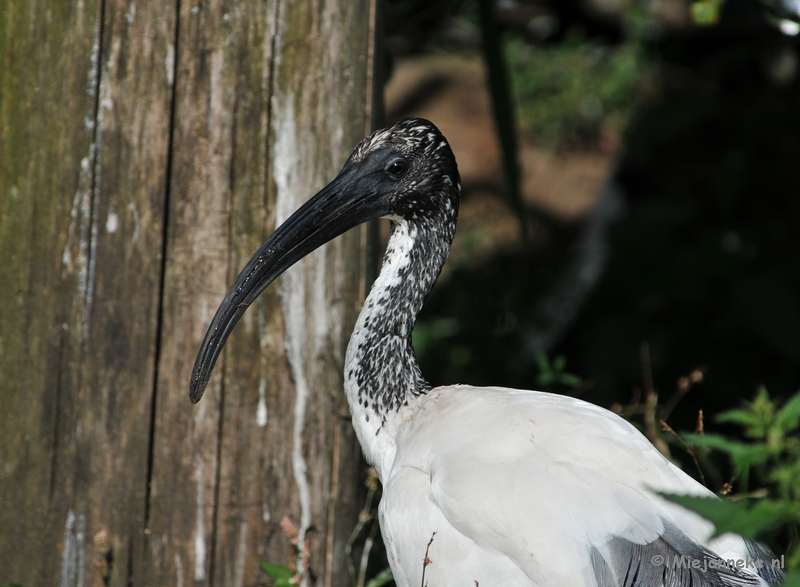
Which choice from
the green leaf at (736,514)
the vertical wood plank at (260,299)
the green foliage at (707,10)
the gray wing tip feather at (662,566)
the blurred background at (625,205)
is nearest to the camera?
the green leaf at (736,514)

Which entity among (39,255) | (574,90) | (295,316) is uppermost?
(574,90)

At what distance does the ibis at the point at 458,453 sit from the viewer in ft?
5.73

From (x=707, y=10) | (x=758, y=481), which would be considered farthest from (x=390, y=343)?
(x=758, y=481)

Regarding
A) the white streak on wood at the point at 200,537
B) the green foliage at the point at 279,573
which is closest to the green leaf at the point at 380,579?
the green foliage at the point at 279,573

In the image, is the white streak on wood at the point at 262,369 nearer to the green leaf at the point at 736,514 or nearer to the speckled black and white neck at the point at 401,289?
the speckled black and white neck at the point at 401,289

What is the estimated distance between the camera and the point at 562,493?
1.79 meters

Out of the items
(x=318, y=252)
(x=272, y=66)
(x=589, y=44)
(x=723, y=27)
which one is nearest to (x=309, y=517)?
(x=318, y=252)

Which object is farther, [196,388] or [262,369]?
[262,369]

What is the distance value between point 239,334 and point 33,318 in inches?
20.3

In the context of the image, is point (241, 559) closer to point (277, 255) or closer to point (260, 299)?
point (260, 299)

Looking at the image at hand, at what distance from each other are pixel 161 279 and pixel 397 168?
65 cm

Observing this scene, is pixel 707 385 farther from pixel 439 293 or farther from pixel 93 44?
pixel 93 44

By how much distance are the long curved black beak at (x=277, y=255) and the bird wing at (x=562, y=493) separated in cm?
51

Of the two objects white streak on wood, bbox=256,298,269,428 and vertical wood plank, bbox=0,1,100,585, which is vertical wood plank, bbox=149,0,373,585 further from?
vertical wood plank, bbox=0,1,100,585
